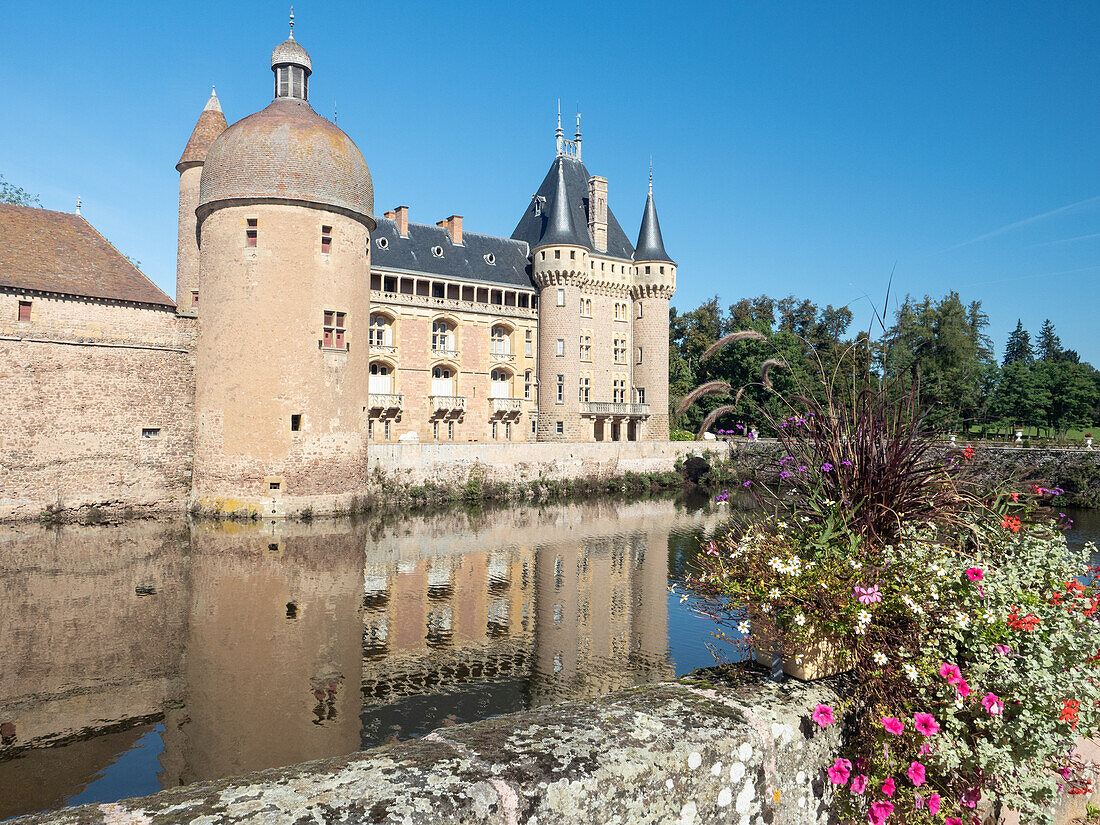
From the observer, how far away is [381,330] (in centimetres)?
3531

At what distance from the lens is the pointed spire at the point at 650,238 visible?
4091cm

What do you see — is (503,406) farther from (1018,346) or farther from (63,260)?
(1018,346)

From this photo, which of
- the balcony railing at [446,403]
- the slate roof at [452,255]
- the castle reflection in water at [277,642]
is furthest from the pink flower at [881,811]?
the slate roof at [452,255]

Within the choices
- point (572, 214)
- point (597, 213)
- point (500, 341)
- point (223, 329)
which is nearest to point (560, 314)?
point (500, 341)

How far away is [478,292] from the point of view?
38.5 metres

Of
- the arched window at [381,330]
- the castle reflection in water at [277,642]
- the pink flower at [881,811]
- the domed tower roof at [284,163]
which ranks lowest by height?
the castle reflection in water at [277,642]

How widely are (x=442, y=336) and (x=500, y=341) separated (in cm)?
332

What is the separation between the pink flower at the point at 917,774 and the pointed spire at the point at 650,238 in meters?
39.3

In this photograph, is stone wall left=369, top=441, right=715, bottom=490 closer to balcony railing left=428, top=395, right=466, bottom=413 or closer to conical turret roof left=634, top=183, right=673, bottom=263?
balcony railing left=428, top=395, right=466, bottom=413

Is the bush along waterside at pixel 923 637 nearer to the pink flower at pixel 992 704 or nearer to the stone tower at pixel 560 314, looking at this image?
the pink flower at pixel 992 704

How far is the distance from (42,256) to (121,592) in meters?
13.8

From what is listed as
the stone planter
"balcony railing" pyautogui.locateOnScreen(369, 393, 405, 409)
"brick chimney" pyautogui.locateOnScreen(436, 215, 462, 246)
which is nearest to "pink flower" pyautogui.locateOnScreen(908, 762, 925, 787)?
the stone planter

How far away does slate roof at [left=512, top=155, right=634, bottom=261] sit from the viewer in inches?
1556

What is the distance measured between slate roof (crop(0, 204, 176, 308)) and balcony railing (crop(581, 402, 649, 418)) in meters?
21.3
